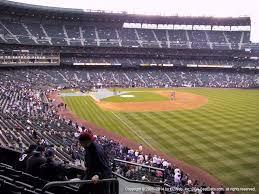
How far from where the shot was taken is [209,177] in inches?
796

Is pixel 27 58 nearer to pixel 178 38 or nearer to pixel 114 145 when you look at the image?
pixel 178 38

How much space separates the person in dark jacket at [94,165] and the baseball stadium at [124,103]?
18 millimetres

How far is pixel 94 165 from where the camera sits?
584 centimetres

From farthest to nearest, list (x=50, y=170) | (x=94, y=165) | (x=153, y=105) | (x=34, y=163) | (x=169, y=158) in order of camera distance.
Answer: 1. (x=153, y=105)
2. (x=169, y=158)
3. (x=34, y=163)
4. (x=50, y=170)
5. (x=94, y=165)

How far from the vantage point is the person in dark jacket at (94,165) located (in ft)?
18.8

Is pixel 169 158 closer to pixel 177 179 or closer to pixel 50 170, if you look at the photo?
pixel 177 179

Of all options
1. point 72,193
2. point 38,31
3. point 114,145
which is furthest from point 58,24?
point 72,193

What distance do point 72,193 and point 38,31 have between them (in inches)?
3038

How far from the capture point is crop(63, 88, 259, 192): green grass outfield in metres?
21.9

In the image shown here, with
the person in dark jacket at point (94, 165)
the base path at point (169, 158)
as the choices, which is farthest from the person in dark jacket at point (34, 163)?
the base path at point (169, 158)

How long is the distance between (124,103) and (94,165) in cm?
4488

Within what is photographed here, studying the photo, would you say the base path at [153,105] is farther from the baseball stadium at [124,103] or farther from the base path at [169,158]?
the base path at [169,158]

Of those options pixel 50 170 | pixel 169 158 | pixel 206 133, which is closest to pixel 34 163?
pixel 50 170

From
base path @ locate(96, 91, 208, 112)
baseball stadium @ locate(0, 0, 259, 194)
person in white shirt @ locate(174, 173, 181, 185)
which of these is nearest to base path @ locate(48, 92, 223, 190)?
baseball stadium @ locate(0, 0, 259, 194)
